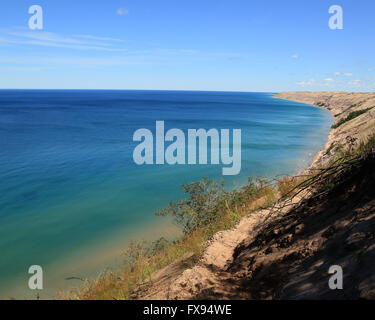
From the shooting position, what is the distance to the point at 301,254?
4.72 meters

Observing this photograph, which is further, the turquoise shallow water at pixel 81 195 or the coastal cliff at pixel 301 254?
the turquoise shallow water at pixel 81 195

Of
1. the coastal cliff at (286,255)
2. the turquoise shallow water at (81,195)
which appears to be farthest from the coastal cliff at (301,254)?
the turquoise shallow water at (81,195)

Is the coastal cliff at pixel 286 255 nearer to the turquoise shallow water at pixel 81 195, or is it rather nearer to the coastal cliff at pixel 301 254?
the coastal cliff at pixel 301 254

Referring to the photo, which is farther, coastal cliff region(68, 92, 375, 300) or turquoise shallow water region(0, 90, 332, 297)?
turquoise shallow water region(0, 90, 332, 297)

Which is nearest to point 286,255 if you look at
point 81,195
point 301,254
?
point 301,254

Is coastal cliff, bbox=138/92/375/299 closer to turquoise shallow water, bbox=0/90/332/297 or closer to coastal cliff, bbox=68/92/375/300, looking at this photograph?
coastal cliff, bbox=68/92/375/300

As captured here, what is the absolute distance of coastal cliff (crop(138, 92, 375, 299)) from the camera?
3.79 metres

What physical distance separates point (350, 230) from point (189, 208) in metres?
6.83

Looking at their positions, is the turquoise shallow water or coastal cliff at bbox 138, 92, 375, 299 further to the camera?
the turquoise shallow water

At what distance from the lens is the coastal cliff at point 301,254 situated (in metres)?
3.79

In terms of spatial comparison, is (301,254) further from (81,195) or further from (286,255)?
(81,195)

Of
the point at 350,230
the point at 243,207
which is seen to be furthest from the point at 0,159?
the point at 350,230

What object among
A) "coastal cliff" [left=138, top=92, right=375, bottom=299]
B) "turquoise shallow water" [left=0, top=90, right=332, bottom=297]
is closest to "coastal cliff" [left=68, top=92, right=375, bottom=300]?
"coastal cliff" [left=138, top=92, right=375, bottom=299]
